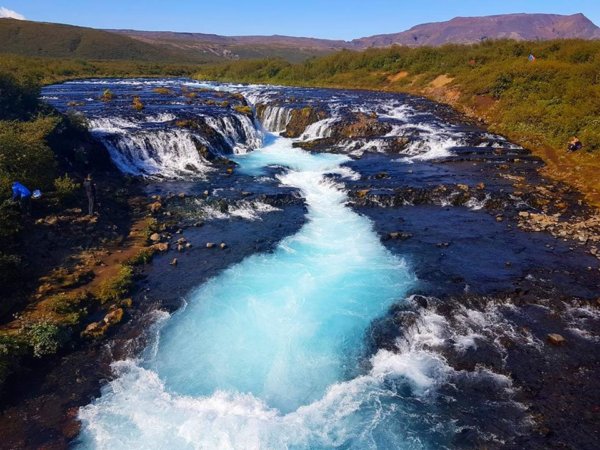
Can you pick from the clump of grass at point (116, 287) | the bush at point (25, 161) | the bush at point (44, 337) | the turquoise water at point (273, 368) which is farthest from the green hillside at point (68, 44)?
the turquoise water at point (273, 368)

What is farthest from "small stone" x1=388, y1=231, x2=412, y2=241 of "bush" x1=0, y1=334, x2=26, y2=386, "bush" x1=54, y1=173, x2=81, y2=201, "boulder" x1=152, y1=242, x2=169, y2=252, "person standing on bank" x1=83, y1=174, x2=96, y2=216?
"bush" x1=54, y1=173, x2=81, y2=201

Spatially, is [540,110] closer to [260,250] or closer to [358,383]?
[260,250]

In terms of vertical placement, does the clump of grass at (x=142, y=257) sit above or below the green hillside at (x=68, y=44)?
below

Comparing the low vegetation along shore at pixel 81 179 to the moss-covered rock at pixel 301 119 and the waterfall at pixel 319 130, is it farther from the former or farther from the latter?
the moss-covered rock at pixel 301 119

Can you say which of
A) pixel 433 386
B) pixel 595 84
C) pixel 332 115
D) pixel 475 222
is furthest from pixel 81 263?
pixel 595 84

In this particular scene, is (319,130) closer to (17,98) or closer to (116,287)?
(17,98)

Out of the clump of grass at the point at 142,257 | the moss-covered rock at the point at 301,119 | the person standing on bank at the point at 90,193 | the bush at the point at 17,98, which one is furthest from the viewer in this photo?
the moss-covered rock at the point at 301,119

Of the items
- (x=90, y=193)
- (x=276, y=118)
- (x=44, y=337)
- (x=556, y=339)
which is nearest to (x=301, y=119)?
(x=276, y=118)
